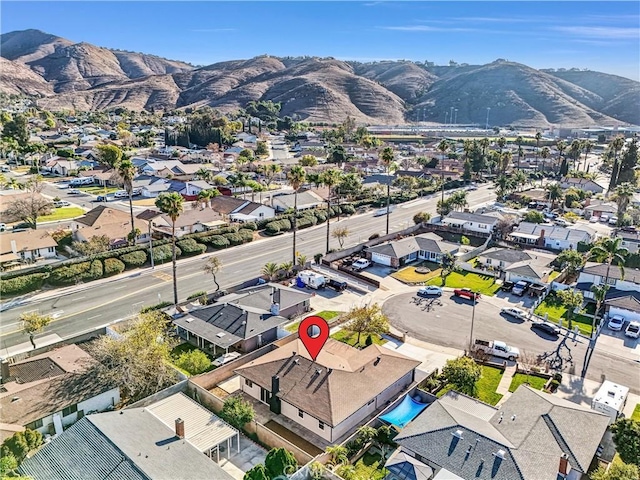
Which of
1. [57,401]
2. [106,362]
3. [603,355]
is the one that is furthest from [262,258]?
[603,355]

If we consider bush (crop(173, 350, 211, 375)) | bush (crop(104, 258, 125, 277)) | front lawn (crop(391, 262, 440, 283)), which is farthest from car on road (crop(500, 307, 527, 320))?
bush (crop(104, 258, 125, 277))

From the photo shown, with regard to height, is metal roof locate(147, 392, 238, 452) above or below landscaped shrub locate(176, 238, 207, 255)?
below

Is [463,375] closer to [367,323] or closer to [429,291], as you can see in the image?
[367,323]

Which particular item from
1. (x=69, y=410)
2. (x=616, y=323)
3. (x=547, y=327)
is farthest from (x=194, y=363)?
(x=616, y=323)

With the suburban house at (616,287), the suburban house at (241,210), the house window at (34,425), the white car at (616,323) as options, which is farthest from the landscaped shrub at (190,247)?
the white car at (616,323)

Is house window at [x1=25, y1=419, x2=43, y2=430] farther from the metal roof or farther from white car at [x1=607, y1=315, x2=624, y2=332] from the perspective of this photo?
white car at [x1=607, y1=315, x2=624, y2=332]

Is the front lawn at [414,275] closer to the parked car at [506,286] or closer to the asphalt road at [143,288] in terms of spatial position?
the parked car at [506,286]
